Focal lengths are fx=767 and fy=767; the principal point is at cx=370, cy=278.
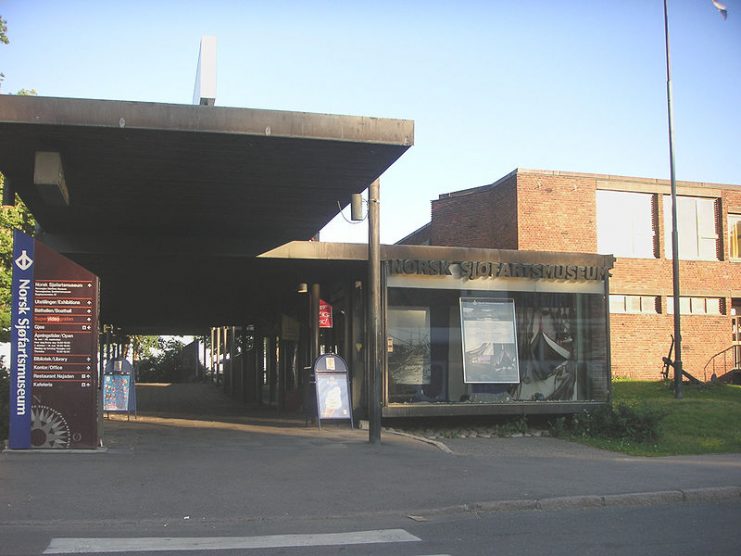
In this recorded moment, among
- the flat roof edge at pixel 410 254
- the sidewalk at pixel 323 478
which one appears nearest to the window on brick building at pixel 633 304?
the flat roof edge at pixel 410 254

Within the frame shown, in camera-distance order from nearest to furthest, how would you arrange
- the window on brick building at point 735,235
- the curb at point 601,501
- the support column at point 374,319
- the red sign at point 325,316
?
the curb at point 601,501 → the support column at point 374,319 → the red sign at point 325,316 → the window on brick building at point 735,235

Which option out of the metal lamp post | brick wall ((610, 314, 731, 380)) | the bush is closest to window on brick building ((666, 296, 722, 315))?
brick wall ((610, 314, 731, 380))

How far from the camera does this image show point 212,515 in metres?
8.01

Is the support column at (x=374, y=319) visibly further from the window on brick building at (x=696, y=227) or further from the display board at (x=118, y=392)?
the window on brick building at (x=696, y=227)

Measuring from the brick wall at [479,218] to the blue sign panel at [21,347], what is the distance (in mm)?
19193

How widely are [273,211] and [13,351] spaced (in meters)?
4.63

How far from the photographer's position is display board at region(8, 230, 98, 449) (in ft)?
38.4

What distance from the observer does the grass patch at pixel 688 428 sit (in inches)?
562

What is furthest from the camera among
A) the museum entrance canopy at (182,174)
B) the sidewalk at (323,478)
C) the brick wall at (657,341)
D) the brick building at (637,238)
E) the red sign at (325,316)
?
the brick wall at (657,341)

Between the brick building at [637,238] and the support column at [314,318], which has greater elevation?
the brick building at [637,238]

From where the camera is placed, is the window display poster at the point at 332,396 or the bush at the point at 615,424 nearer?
the bush at the point at 615,424

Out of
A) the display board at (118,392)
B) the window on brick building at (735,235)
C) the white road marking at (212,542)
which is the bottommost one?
the white road marking at (212,542)

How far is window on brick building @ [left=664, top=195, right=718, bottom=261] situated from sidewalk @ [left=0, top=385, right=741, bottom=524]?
58.8ft

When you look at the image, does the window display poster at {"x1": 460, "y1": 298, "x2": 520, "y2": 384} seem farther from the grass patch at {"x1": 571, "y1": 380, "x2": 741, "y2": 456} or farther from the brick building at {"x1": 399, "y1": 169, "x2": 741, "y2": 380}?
the brick building at {"x1": 399, "y1": 169, "x2": 741, "y2": 380}
